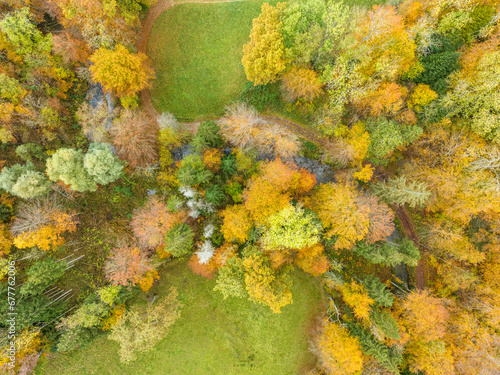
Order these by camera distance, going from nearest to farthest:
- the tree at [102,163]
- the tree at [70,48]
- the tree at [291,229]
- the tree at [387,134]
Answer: the tree at [291,229] → the tree at [102,163] → the tree at [70,48] → the tree at [387,134]

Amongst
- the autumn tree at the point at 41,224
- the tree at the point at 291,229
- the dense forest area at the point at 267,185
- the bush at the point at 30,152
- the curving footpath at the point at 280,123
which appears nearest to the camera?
the tree at the point at 291,229

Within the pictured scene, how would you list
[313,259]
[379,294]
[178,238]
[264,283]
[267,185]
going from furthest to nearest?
[313,259] < [379,294] < [178,238] < [267,185] < [264,283]

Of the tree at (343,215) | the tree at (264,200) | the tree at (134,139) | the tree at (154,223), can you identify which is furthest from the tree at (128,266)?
the tree at (343,215)

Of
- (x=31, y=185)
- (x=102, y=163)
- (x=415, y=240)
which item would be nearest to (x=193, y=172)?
(x=102, y=163)

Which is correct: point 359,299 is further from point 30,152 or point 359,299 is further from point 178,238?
point 30,152

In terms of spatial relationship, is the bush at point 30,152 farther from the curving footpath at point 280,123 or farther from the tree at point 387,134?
the tree at point 387,134

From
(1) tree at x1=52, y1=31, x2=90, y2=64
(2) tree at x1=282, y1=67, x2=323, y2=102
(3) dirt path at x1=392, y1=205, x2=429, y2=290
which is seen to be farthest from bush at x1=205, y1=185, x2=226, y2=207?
(3) dirt path at x1=392, y1=205, x2=429, y2=290
